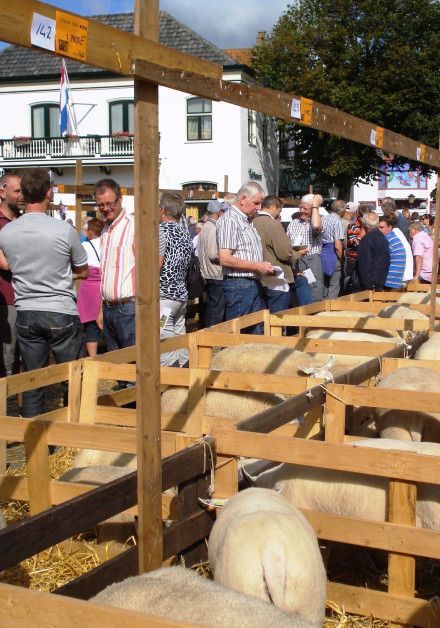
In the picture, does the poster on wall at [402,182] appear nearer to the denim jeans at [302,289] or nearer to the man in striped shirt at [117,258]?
the denim jeans at [302,289]

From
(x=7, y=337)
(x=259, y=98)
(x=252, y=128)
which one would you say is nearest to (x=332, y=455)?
(x=259, y=98)

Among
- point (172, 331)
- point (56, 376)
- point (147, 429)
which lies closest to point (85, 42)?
point (147, 429)

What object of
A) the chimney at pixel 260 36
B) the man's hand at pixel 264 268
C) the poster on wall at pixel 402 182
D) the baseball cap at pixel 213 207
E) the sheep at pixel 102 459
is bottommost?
the sheep at pixel 102 459

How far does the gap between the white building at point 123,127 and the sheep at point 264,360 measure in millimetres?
26700

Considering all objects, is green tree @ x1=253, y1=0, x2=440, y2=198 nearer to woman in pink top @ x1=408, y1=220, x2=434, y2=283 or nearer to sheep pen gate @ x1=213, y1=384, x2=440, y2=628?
woman in pink top @ x1=408, y1=220, x2=434, y2=283

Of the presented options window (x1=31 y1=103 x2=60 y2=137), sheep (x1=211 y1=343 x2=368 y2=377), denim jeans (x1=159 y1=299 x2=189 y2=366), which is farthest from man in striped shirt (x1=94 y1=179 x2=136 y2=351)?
window (x1=31 y1=103 x2=60 y2=137)

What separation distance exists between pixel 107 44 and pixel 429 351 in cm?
395

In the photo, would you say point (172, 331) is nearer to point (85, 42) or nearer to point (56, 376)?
point (56, 376)

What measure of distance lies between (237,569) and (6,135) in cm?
3579

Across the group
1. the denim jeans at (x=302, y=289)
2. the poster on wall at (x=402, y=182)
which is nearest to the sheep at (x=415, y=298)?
the denim jeans at (x=302, y=289)

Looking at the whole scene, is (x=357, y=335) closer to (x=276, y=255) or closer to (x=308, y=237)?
(x=276, y=255)

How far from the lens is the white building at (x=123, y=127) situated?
3266 centimetres

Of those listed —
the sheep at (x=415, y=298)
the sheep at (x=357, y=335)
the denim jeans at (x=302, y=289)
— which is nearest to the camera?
the sheep at (x=357, y=335)

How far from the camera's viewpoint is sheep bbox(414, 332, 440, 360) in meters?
5.88
